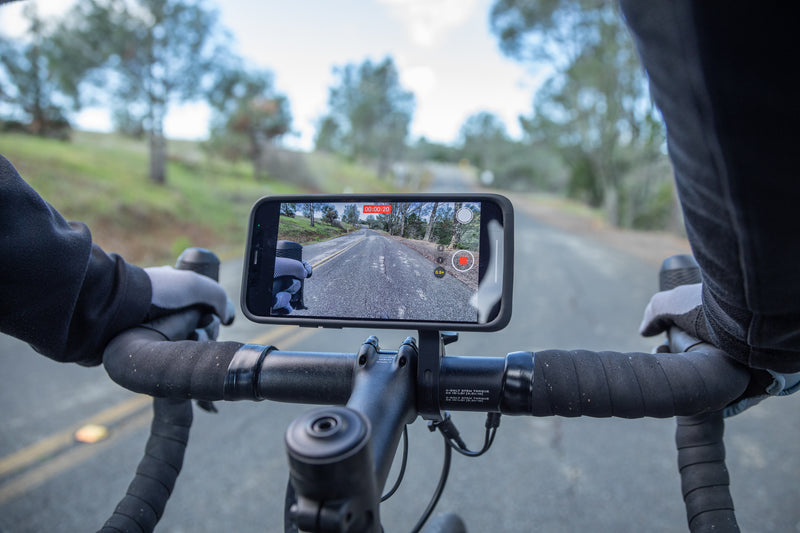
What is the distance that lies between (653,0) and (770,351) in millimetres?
629

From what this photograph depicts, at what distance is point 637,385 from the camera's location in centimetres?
101

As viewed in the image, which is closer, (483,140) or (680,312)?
(680,312)

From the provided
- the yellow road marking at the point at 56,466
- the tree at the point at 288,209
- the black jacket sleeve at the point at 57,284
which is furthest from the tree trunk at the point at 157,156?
the tree at the point at 288,209

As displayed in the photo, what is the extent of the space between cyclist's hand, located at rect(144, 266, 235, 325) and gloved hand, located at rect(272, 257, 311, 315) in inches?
13.3

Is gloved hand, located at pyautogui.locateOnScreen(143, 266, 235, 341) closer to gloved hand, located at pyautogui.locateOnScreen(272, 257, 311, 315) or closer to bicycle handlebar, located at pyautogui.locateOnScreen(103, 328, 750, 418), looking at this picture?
bicycle handlebar, located at pyautogui.locateOnScreen(103, 328, 750, 418)

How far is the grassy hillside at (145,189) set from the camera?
483 inches

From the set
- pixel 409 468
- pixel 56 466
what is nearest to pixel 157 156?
pixel 56 466

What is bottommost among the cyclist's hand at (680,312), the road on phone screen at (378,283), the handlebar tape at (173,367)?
the handlebar tape at (173,367)

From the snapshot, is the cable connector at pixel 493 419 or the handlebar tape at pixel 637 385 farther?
the cable connector at pixel 493 419

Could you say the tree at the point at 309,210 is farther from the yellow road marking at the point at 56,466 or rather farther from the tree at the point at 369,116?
the tree at the point at 369,116

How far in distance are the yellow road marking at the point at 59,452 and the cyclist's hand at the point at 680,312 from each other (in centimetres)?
348

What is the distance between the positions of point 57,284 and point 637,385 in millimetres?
1205

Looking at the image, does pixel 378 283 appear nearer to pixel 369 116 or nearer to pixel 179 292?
pixel 179 292

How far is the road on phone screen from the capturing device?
3.50 feet
